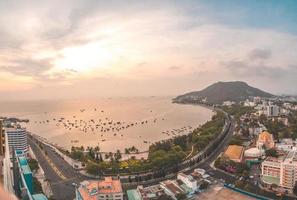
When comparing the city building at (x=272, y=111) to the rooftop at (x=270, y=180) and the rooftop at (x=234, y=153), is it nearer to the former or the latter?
the rooftop at (x=234, y=153)

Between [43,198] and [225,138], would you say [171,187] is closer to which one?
[43,198]

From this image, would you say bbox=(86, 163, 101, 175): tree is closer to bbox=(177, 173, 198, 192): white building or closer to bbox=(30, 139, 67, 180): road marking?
bbox=(30, 139, 67, 180): road marking

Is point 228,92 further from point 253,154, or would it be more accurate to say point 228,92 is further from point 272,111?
point 253,154

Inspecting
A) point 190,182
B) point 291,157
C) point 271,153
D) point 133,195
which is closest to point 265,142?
point 271,153

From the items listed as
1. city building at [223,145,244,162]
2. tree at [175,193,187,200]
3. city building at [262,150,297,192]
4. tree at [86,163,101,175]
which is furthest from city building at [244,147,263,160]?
tree at [86,163,101,175]

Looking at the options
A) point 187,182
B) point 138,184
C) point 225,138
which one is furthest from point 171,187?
point 225,138
